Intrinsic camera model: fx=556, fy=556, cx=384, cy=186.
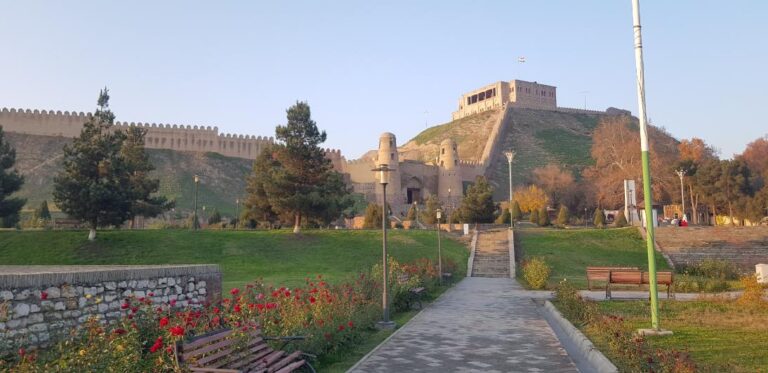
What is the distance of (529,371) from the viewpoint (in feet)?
21.5

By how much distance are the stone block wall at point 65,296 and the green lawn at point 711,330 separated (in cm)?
660

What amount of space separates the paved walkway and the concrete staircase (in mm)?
18321

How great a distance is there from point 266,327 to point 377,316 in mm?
4040

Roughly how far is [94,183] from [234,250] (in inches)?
279

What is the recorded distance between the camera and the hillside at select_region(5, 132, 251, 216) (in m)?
56.1

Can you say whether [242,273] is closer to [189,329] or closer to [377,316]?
[377,316]

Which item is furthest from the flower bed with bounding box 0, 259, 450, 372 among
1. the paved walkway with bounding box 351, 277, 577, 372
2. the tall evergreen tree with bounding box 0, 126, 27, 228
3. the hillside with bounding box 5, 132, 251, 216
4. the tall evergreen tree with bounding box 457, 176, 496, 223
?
the hillside with bounding box 5, 132, 251, 216

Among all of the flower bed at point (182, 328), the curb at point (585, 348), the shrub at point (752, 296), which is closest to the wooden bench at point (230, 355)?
the flower bed at point (182, 328)

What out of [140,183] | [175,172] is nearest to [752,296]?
[140,183]

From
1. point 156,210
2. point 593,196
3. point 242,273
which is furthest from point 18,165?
point 593,196

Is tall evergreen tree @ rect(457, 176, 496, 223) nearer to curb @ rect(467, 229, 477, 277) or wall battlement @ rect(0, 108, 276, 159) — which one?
curb @ rect(467, 229, 477, 277)

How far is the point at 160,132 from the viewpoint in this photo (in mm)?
70562

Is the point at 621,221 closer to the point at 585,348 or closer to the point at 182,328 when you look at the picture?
the point at 585,348

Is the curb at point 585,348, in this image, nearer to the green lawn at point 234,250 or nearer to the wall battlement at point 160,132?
the green lawn at point 234,250
